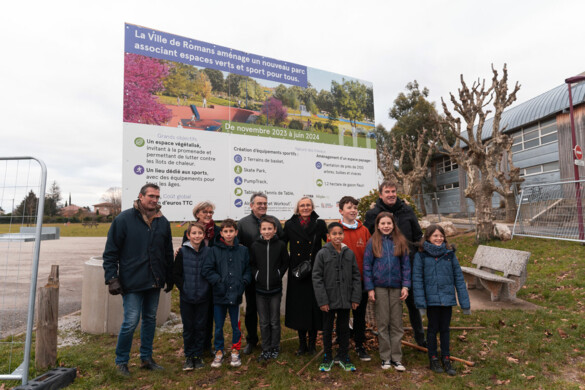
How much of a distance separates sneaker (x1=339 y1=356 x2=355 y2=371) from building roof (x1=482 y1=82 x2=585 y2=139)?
18.6 meters

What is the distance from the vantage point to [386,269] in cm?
373

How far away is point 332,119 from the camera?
7.36 metres

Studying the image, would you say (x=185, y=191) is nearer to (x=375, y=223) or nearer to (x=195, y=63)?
(x=195, y=63)

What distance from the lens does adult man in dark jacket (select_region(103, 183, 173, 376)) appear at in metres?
3.63

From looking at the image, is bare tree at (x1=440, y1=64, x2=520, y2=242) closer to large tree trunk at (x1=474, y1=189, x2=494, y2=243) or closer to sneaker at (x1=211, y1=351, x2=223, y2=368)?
large tree trunk at (x1=474, y1=189, x2=494, y2=243)

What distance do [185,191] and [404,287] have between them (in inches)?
147

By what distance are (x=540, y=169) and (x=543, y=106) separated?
3974 mm

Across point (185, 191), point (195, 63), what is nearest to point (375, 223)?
point (185, 191)

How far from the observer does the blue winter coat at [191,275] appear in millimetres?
3824

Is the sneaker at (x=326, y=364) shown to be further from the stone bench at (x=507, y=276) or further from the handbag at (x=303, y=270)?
the stone bench at (x=507, y=276)

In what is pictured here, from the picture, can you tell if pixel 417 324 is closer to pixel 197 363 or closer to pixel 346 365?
pixel 346 365

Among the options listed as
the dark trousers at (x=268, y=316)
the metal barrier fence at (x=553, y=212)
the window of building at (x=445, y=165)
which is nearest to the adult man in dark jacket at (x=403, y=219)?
the dark trousers at (x=268, y=316)

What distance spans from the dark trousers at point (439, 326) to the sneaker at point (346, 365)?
0.89 metres

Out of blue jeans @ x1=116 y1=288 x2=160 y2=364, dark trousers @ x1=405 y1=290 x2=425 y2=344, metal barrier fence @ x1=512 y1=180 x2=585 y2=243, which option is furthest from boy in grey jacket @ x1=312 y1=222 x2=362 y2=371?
metal barrier fence @ x1=512 y1=180 x2=585 y2=243
